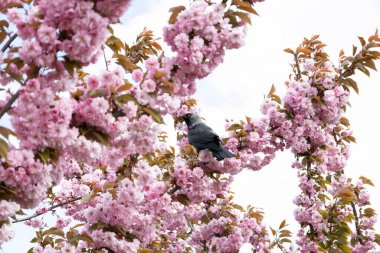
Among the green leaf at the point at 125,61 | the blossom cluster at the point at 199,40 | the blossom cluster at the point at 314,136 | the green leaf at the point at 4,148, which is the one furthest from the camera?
the blossom cluster at the point at 314,136

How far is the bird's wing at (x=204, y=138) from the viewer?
16.3ft

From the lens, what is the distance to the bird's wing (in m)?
4.97

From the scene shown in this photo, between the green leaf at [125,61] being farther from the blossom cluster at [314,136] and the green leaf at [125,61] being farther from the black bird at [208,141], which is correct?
the blossom cluster at [314,136]

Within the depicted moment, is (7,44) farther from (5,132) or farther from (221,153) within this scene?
(221,153)

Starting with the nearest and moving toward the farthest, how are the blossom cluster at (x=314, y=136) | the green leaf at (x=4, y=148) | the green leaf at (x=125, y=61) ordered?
the green leaf at (x=4, y=148)
the green leaf at (x=125, y=61)
the blossom cluster at (x=314, y=136)

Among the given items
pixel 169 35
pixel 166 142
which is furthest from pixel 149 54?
pixel 169 35

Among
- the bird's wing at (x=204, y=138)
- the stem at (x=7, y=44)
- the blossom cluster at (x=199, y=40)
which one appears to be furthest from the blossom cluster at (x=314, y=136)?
the stem at (x=7, y=44)

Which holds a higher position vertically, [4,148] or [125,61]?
[125,61]

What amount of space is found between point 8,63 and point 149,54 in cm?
359

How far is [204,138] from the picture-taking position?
5.01 metres

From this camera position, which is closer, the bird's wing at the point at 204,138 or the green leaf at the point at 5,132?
the green leaf at the point at 5,132

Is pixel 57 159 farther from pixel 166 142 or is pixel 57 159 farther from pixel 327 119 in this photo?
pixel 166 142

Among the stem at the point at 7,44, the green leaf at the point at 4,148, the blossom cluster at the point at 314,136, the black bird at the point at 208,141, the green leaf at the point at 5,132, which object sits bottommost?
the green leaf at the point at 4,148

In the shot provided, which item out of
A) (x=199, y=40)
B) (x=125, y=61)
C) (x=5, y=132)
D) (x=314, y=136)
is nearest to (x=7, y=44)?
(x=5, y=132)
